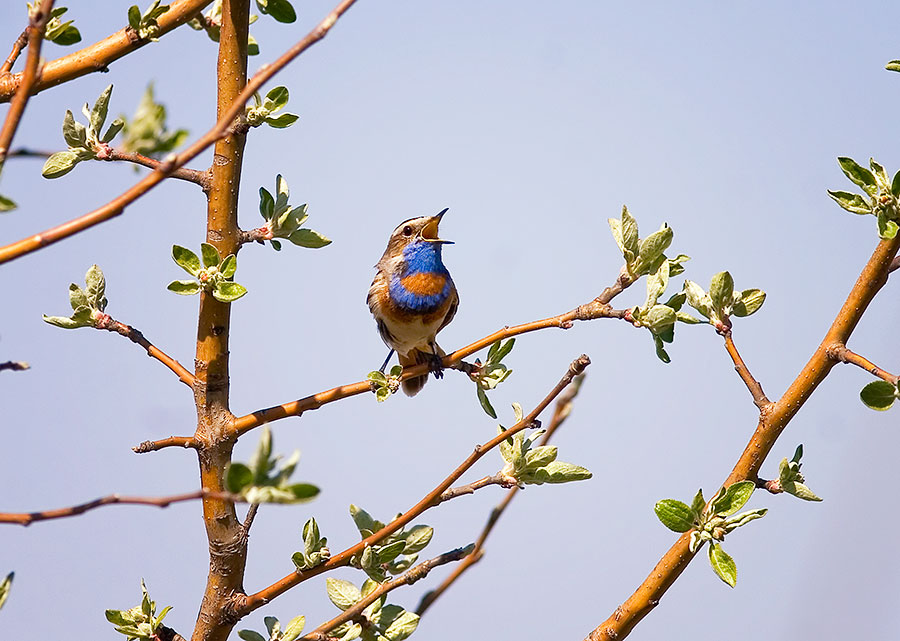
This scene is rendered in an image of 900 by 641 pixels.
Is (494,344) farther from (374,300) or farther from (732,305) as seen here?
(374,300)

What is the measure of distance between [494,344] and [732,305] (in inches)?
23.5

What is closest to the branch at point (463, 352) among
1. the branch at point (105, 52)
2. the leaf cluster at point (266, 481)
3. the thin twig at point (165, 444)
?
the thin twig at point (165, 444)

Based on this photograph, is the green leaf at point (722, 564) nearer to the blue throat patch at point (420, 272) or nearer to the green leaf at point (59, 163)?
the green leaf at point (59, 163)

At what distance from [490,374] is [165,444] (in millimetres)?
860

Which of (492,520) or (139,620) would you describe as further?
(139,620)

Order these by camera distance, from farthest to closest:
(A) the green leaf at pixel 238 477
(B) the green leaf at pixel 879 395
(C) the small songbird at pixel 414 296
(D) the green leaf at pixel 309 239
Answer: (C) the small songbird at pixel 414 296
(D) the green leaf at pixel 309 239
(B) the green leaf at pixel 879 395
(A) the green leaf at pixel 238 477

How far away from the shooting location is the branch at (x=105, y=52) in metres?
2.33

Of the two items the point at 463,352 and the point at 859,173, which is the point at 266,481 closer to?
the point at 463,352

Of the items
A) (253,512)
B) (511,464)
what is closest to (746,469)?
(511,464)

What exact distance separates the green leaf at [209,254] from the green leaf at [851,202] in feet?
4.53

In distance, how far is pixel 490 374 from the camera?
260 centimetres

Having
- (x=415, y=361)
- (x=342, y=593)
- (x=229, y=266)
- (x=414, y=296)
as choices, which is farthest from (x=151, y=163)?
(x=415, y=361)

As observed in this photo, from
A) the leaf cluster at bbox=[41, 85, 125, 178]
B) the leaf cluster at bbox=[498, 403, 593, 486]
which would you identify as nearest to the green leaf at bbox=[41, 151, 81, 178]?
the leaf cluster at bbox=[41, 85, 125, 178]

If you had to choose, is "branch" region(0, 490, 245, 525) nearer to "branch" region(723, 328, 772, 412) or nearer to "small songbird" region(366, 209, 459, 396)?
"branch" region(723, 328, 772, 412)
